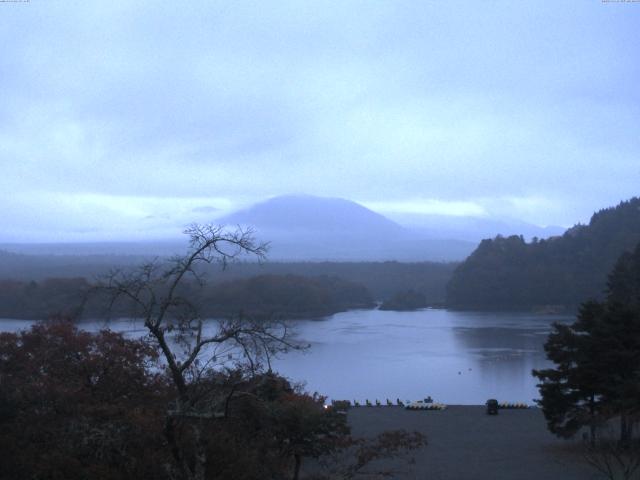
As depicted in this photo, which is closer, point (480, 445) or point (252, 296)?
point (480, 445)

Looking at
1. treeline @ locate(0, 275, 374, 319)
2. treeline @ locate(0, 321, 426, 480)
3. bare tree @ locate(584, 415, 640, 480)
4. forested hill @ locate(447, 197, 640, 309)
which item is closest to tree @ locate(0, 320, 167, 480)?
treeline @ locate(0, 321, 426, 480)

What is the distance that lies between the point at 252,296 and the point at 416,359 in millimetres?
7222

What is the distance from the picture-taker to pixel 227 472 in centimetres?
334

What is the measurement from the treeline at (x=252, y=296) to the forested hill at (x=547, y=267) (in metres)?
5.20

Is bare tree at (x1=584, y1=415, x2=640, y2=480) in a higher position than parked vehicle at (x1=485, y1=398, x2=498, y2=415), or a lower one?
higher

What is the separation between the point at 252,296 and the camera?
73.8 ft

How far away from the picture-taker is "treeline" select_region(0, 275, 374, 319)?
15789 millimetres

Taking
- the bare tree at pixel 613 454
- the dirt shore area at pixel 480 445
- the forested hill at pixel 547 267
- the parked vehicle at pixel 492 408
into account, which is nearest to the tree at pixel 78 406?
the dirt shore area at pixel 480 445

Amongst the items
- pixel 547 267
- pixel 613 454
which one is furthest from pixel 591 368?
pixel 547 267

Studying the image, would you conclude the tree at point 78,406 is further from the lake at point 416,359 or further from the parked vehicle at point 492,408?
the parked vehicle at point 492,408

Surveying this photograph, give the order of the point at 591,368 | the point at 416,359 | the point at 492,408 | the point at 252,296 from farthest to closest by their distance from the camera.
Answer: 1. the point at 252,296
2. the point at 416,359
3. the point at 492,408
4. the point at 591,368

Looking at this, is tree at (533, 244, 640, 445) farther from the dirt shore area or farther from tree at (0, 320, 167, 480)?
tree at (0, 320, 167, 480)

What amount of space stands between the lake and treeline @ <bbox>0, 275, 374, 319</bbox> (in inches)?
27.3

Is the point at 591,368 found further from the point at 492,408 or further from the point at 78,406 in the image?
the point at 78,406
